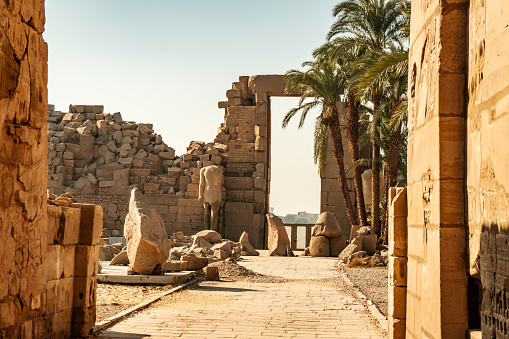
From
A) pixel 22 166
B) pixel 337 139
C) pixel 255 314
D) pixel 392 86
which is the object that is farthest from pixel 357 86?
pixel 22 166

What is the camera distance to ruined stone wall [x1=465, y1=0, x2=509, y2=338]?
9.07ft

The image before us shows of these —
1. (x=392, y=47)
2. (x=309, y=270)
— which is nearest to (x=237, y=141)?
(x=392, y=47)

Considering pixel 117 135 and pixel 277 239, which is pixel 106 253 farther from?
pixel 117 135

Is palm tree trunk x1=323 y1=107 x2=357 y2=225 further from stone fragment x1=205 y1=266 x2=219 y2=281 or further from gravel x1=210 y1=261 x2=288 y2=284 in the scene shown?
stone fragment x1=205 y1=266 x2=219 y2=281

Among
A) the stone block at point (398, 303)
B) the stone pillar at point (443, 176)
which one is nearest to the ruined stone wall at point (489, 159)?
the stone pillar at point (443, 176)

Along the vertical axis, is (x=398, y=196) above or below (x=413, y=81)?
below

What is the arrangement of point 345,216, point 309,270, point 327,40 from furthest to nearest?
point 345,216 < point 327,40 < point 309,270

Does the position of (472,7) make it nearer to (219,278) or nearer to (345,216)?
(219,278)

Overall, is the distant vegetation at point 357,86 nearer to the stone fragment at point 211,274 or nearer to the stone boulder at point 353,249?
the stone boulder at point 353,249

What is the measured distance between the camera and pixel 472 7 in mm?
3432

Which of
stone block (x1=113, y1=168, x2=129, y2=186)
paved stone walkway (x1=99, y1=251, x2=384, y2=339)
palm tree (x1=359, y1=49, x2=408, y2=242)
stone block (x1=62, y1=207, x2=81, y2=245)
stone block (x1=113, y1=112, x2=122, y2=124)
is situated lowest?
paved stone walkway (x1=99, y1=251, x2=384, y2=339)

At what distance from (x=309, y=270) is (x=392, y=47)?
22.7ft

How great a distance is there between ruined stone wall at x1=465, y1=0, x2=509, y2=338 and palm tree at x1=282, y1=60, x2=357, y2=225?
15.7 metres

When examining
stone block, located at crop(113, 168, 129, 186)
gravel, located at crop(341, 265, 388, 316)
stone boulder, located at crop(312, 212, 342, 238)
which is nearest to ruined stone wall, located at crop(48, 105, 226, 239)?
stone block, located at crop(113, 168, 129, 186)
